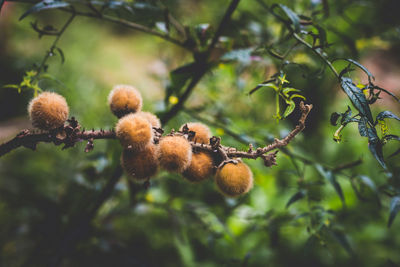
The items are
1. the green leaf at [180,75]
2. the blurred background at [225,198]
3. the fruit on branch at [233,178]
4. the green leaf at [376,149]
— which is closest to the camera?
the green leaf at [376,149]

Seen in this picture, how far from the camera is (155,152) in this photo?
603 mm

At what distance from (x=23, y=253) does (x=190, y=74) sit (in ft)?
3.60

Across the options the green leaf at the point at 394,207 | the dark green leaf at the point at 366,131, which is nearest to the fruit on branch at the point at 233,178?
the dark green leaf at the point at 366,131

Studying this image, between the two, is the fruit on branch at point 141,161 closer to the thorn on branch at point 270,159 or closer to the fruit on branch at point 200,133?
the fruit on branch at point 200,133

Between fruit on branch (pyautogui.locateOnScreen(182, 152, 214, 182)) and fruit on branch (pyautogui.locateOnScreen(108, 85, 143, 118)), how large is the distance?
198 millimetres

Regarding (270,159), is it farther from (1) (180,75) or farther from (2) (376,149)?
(1) (180,75)

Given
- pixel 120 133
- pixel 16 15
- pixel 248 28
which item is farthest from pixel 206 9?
pixel 16 15

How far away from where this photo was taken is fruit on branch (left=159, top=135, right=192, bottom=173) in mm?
552

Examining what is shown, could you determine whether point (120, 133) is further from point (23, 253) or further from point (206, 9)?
point (206, 9)

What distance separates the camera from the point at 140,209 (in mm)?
1255

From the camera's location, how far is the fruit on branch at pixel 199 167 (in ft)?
1.96

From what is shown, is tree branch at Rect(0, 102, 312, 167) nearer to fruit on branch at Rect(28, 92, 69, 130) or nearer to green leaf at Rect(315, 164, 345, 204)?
fruit on branch at Rect(28, 92, 69, 130)

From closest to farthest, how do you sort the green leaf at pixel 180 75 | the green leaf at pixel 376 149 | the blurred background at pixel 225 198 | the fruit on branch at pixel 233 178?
the green leaf at pixel 376 149 → the fruit on branch at pixel 233 178 → the green leaf at pixel 180 75 → the blurred background at pixel 225 198

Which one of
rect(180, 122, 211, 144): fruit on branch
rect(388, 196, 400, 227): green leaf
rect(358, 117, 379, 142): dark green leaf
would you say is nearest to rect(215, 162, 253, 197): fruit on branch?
rect(180, 122, 211, 144): fruit on branch
